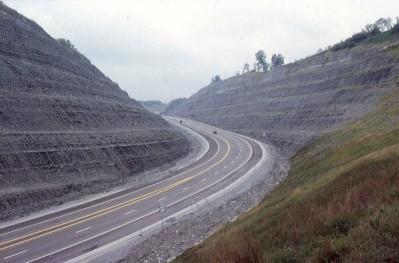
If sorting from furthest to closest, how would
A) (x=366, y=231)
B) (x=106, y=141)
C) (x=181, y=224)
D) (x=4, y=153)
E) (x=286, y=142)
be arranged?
(x=286, y=142), (x=106, y=141), (x=4, y=153), (x=181, y=224), (x=366, y=231)

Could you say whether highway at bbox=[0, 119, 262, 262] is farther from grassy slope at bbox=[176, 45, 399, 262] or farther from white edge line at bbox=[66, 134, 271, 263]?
grassy slope at bbox=[176, 45, 399, 262]

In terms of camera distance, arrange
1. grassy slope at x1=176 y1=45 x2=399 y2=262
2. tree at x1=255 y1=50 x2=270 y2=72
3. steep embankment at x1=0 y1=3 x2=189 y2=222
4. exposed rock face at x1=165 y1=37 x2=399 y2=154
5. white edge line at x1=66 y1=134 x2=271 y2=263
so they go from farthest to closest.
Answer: tree at x1=255 y1=50 x2=270 y2=72, exposed rock face at x1=165 y1=37 x2=399 y2=154, steep embankment at x1=0 y1=3 x2=189 y2=222, white edge line at x1=66 y1=134 x2=271 y2=263, grassy slope at x1=176 y1=45 x2=399 y2=262

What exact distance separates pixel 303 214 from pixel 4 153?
82.6 feet

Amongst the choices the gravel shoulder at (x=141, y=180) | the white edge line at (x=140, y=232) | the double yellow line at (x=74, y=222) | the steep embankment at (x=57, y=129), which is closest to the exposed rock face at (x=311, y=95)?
the gravel shoulder at (x=141, y=180)

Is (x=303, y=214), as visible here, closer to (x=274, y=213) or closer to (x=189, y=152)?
(x=274, y=213)

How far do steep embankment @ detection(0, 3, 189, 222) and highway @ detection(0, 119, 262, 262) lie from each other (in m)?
3.36

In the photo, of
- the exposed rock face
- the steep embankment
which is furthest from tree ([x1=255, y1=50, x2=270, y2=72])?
the steep embankment

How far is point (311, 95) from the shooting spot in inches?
2938

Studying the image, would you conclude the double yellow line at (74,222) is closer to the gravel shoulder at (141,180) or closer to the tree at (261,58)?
the gravel shoulder at (141,180)

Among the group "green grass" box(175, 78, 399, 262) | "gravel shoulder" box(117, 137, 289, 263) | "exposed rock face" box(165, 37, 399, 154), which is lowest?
"gravel shoulder" box(117, 137, 289, 263)

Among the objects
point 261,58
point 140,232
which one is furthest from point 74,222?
point 261,58

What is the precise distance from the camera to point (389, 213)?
35.1ft

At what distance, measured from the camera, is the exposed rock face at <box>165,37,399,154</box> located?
2440 inches

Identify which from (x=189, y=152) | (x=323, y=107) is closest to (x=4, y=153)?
(x=189, y=152)
